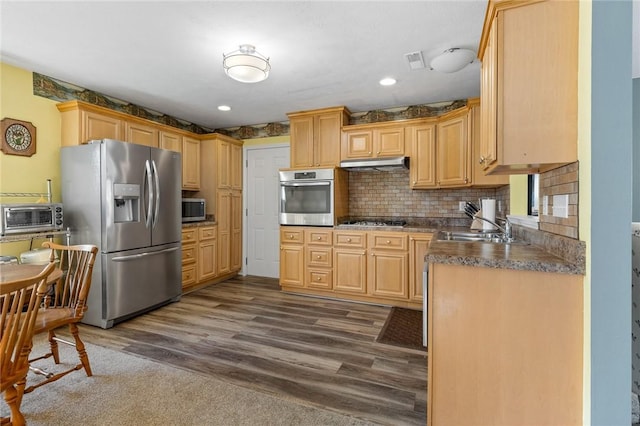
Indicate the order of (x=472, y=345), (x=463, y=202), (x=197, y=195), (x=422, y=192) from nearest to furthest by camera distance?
(x=472, y=345), (x=463, y=202), (x=422, y=192), (x=197, y=195)

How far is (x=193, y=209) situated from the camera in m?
4.19

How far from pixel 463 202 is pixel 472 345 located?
2.65 m

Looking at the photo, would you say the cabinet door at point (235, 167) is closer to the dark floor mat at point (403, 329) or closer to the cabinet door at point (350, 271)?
the cabinet door at point (350, 271)

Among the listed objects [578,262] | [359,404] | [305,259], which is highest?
[578,262]

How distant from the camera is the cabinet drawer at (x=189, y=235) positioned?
3.92 metres

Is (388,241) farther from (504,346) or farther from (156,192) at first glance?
(156,192)

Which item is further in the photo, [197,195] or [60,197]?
[197,195]

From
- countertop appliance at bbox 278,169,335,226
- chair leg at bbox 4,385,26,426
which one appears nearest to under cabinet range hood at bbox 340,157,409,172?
countertop appliance at bbox 278,169,335,226

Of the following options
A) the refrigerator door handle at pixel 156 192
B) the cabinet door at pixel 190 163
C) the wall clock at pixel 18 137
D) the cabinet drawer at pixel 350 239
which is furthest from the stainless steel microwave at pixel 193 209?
the cabinet drawer at pixel 350 239

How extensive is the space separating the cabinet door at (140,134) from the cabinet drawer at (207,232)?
1249 millimetres

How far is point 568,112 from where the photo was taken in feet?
4.37

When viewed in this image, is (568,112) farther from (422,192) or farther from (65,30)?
(65,30)

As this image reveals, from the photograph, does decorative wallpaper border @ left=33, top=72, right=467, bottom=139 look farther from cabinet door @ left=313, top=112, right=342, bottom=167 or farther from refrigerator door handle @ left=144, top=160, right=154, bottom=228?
refrigerator door handle @ left=144, top=160, right=154, bottom=228

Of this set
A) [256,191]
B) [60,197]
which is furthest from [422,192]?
[60,197]
